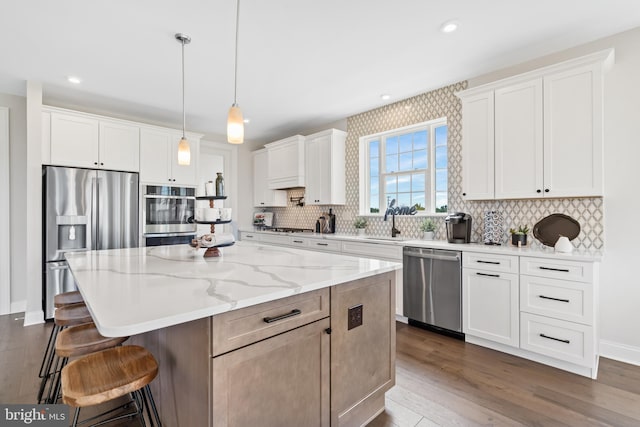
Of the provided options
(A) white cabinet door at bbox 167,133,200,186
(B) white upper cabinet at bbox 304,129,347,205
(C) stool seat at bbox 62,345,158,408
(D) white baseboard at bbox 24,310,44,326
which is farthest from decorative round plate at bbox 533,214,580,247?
(D) white baseboard at bbox 24,310,44,326

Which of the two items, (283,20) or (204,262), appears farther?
(283,20)

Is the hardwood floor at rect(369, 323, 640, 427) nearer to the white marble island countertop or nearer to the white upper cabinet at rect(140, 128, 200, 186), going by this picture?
the white marble island countertop

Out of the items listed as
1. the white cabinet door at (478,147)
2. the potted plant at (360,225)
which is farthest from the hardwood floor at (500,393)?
the potted plant at (360,225)

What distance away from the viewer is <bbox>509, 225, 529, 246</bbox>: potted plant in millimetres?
2801

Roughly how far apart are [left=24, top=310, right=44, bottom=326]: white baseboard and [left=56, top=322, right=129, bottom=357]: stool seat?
250 cm

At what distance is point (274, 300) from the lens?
128 centimetres

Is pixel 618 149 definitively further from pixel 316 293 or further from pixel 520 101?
pixel 316 293

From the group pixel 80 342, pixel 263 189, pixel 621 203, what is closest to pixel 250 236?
pixel 263 189

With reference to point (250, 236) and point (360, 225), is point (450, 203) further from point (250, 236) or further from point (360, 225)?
point (250, 236)

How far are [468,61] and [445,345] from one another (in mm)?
2641

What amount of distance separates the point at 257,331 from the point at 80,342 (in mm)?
1003

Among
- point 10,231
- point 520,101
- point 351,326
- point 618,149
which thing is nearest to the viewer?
point 351,326

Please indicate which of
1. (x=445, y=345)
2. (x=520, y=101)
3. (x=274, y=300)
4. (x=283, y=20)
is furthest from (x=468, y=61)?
(x=274, y=300)

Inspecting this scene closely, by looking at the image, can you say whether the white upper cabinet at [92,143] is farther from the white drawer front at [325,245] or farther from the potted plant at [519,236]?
the potted plant at [519,236]
